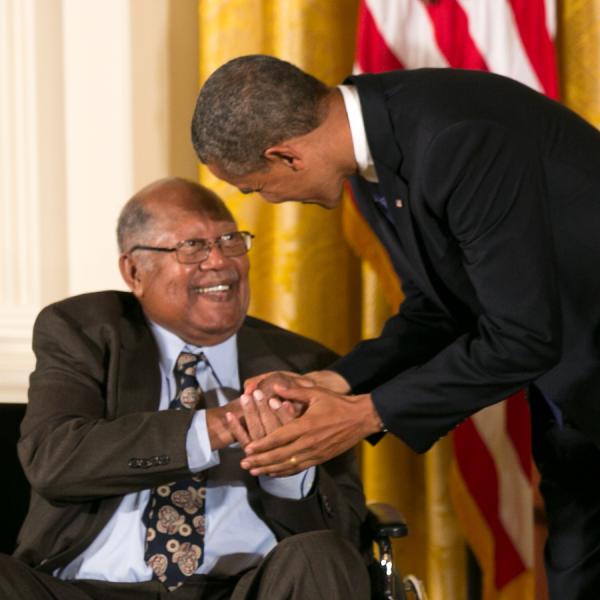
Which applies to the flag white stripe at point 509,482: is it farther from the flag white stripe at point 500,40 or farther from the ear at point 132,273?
the ear at point 132,273

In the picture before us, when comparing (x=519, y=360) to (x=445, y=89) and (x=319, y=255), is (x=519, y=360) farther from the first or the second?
(x=319, y=255)

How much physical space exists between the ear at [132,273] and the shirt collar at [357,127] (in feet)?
2.58

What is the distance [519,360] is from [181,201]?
3.36 ft

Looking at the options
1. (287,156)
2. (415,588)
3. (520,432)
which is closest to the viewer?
(287,156)

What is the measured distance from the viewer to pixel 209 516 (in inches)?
105

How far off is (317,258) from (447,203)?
1.45 meters

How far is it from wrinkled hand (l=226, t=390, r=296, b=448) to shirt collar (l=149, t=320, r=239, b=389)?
1.08 ft

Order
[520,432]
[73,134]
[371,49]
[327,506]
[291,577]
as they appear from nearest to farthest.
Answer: [291,577], [327,506], [371,49], [520,432], [73,134]

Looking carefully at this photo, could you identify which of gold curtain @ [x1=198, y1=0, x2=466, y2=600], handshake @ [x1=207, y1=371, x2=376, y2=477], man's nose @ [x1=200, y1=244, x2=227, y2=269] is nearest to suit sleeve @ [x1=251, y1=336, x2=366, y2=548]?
handshake @ [x1=207, y1=371, x2=376, y2=477]

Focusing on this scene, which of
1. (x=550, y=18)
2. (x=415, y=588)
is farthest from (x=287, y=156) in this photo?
(x=550, y=18)

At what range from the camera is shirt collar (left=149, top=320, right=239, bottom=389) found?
9.20 ft

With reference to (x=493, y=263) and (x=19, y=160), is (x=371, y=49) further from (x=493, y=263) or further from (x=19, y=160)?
(x=493, y=263)

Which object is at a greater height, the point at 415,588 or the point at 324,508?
the point at 324,508

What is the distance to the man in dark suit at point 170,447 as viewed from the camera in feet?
8.12
